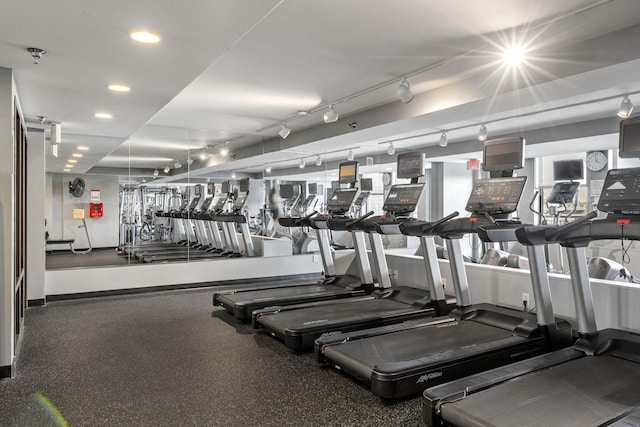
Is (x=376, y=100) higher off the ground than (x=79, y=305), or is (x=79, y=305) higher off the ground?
(x=376, y=100)

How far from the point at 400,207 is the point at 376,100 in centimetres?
166

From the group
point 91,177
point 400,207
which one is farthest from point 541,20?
point 91,177

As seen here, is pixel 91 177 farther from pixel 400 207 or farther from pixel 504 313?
pixel 504 313

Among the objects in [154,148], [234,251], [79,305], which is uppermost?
[154,148]

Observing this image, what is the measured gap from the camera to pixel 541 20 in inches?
140

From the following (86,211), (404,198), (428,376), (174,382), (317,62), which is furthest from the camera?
(86,211)

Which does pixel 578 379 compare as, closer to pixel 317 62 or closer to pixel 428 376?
pixel 428 376

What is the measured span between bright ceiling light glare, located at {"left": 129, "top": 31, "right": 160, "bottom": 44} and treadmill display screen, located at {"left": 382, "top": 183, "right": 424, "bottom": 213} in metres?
3.00

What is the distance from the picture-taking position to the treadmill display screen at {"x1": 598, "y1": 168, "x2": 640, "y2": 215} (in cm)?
297

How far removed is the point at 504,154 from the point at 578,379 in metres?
2.02

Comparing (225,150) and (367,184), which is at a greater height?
(225,150)

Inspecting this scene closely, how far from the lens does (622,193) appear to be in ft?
10.0

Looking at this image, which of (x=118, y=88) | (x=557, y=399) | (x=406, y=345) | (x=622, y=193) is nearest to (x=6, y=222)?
(x=118, y=88)

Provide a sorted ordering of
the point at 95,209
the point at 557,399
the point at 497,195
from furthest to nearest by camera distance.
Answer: the point at 95,209, the point at 497,195, the point at 557,399
